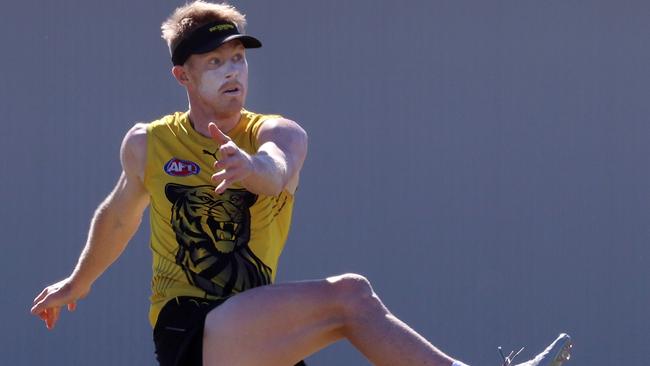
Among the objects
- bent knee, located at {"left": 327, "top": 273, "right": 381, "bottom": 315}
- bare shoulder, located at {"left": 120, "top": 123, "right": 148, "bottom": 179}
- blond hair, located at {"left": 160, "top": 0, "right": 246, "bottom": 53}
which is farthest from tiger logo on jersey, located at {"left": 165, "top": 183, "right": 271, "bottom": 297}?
blond hair, located at {"left": 160, "top": 0, "right": 246, "bottom": 53}

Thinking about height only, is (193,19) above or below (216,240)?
above

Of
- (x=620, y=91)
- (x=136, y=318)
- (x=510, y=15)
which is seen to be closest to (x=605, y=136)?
(x=620, y=91)

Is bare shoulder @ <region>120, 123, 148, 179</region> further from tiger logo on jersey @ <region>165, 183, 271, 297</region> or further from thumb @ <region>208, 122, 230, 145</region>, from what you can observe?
thumb @ <region>208, 122, 230, 145</region>

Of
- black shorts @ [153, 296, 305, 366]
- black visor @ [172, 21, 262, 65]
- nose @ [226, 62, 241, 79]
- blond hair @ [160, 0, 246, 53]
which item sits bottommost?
black shorts @ [153, 296, 305, 366]

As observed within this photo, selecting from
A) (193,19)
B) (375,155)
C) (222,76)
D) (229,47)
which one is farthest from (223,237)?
(375,155)

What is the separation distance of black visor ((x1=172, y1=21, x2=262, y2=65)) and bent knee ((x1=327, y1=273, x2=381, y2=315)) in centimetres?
90

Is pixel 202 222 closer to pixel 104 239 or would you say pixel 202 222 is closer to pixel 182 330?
pixel 182 330

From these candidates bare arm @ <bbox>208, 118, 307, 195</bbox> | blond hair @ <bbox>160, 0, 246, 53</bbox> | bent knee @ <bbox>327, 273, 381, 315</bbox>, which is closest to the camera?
bare arm @ <bbox>208, 118, 307, 195</bbox>

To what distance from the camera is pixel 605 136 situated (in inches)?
304

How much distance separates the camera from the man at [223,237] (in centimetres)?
402

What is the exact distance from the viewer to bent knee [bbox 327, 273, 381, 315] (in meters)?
4.01

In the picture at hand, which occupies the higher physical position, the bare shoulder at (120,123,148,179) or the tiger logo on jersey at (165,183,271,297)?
the bare shoulder at (120,123,148,179)

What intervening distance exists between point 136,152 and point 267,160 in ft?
2.38

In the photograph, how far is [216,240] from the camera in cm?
436
